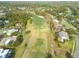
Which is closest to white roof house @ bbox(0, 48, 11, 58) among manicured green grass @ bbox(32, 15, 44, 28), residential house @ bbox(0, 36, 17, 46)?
residential house @ bbox(0, 36, 17, 46)

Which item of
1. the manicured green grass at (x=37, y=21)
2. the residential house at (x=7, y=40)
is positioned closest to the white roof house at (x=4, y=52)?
the residential house at (x=7, y=40)

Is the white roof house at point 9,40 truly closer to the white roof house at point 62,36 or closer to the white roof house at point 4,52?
the white roof house at point 4,52

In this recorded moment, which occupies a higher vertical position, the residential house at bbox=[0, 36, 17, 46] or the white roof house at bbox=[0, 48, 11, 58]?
the residential house at bbox=[0, 36, 17, 46]

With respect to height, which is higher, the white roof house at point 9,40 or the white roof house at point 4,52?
the white roof house at point 9,40

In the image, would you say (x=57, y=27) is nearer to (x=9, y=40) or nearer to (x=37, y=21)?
(x=37, y=21)

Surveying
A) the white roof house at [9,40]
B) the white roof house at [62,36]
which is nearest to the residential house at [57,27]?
the white roof house at [62,36]

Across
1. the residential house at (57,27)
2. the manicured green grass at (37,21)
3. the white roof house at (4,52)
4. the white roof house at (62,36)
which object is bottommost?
the white roof house at (4,52)

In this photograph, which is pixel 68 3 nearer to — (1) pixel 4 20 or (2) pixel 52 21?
(2) pixel 52 21

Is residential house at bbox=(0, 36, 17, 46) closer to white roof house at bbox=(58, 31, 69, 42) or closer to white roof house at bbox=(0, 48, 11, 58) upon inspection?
white roof house at bbox=(0, 48, 11, 58)

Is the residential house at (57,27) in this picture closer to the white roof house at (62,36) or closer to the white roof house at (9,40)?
the white roof house at (62,36)

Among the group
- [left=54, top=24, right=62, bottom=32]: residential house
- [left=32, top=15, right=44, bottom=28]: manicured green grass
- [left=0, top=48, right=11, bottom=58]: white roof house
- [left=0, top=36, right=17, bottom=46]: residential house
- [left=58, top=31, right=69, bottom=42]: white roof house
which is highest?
[left=32, top=15, right=44, bottom=28]: manicured green grass

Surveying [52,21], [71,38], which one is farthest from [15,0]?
[71,38]
